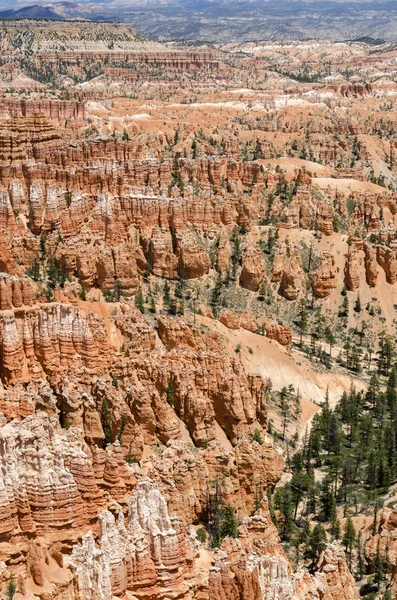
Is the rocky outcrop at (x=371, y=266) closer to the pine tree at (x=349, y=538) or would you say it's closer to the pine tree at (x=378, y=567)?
the pine tree at (x=349, y=538)

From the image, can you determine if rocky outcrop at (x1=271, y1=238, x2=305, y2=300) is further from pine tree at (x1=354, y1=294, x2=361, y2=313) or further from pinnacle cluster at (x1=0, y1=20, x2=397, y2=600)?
pine tree at (x1=354, y1=294, x2=361, y2=313)

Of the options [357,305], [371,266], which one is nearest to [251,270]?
[357,305]

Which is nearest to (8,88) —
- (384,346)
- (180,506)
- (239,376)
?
(384,346)

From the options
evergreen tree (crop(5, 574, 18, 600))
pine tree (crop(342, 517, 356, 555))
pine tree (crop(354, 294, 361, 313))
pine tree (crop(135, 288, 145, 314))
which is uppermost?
evergreen tree (crop(5, 574, 18, 600))

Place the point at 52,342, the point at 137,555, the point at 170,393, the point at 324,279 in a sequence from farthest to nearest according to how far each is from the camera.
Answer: the point at 324,279 → the point at 170,393 → the point at 52,342 → the point at 137,555

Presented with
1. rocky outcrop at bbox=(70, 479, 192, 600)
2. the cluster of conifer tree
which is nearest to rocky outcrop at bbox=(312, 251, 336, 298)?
the cluster of conifer tree

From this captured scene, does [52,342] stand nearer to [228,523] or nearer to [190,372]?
[190,372]

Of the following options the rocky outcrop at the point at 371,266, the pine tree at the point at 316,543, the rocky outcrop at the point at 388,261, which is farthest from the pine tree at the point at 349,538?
the rocky outcrop at the point at 388,261

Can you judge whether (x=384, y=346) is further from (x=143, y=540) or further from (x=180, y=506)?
(x=143, y=540)
